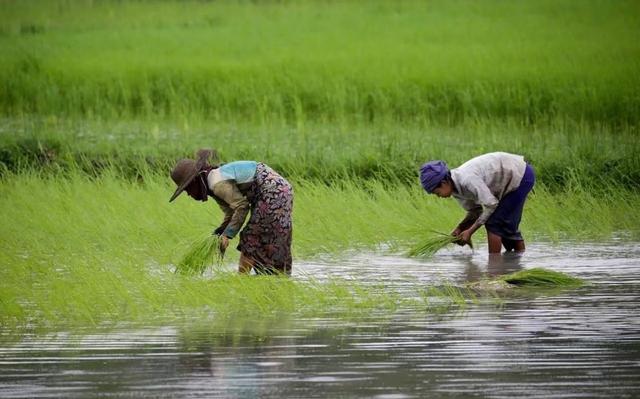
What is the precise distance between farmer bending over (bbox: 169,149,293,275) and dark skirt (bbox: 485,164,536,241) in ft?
5.62

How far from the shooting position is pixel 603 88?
54.1 ft

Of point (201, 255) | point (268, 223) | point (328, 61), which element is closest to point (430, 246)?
point (268, 223)

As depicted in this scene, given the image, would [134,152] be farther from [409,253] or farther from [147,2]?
[147,2]

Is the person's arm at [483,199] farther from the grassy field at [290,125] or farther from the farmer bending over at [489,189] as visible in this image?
the grassy field at [290,125]

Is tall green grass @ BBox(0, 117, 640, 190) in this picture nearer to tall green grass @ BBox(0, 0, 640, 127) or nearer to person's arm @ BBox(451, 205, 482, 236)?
tall green grass @ BBox(0, 0, 640, 127)

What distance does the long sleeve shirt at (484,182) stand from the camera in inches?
334

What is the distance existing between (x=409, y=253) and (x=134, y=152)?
5.11m

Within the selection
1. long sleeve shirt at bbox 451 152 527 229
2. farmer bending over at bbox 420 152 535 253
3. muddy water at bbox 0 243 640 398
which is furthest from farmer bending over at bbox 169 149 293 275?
long sleeve shirt at bbox 451 152 527 229

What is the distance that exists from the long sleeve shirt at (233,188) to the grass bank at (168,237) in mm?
331

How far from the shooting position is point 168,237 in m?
9.85

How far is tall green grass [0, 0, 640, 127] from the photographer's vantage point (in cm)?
1688

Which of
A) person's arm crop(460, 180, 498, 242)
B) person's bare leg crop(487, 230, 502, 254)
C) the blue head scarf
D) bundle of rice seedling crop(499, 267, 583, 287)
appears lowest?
person's bare leg crop(487, 230, 502, 254)

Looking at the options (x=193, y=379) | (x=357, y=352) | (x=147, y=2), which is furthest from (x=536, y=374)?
(x=147, y=2)

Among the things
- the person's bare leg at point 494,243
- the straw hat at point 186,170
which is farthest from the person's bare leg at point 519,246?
the straw hat at point 186,170
